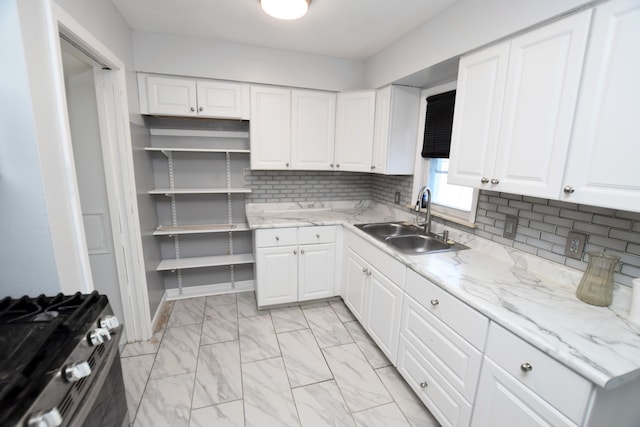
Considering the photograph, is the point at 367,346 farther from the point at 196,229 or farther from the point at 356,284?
the point at 196,229

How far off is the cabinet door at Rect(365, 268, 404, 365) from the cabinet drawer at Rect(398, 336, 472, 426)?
10 cm

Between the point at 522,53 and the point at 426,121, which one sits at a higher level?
the point at 522,53

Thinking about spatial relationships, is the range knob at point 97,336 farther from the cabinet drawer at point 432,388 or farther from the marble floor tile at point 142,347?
the cabinet drawer at point 432,388

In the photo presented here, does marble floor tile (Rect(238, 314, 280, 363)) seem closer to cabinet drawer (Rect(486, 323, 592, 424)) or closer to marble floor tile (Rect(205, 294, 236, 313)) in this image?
marble floor tile (Rect(205, 294, 236, 313))

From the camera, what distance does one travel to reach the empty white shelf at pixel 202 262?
273 centimetres

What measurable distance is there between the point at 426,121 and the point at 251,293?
98.9 inches

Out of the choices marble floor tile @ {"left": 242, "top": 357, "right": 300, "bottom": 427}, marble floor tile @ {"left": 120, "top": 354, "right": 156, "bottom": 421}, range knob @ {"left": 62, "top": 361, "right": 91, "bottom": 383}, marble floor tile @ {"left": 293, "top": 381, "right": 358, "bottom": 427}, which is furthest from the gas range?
marble floor tile @ {"left": 293, "top": 381, "right": 358, "bottom": 427}

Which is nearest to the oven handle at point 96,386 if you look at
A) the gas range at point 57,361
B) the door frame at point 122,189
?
the gas range at point 57,361

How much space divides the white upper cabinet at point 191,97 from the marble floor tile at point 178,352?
190cm

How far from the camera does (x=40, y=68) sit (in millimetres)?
1111

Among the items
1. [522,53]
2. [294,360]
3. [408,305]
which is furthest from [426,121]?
[294,360]

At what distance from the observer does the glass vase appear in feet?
3.98

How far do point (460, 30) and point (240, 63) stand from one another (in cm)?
181

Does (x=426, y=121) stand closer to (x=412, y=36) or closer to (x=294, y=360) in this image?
(x=412, y=36)
